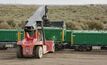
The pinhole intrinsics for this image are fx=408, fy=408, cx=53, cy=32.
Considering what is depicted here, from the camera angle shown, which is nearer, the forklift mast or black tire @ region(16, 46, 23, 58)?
the forklift mast

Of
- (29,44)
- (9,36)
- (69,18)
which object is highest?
(29,44)

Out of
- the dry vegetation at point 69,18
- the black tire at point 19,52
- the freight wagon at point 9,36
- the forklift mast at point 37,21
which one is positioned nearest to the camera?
the forklift mast at point 37,21

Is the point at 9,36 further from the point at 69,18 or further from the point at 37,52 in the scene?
the point at 69,18

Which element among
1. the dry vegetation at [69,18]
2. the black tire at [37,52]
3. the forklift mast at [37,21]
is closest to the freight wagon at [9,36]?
the forklift mast at [37,21]

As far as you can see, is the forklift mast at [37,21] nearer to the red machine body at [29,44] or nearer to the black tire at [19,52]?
the red machine body at [29,44]

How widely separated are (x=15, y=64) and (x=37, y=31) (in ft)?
15.7

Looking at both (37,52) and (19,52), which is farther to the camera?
(19,52)

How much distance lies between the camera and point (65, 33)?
33875 mm

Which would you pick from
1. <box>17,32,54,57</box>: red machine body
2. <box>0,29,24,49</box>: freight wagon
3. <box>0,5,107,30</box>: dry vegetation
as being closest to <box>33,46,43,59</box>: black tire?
<box>17,32,54,57</box>: red machine body

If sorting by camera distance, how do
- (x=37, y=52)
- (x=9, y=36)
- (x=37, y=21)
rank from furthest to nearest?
(x=9, y=36), (x=37, y=21), (x=37, y=52)

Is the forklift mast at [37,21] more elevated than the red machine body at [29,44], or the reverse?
the forklift mast at [37,21]

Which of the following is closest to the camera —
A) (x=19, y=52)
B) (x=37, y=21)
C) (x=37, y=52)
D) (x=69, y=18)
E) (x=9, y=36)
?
(x=37, y=52)

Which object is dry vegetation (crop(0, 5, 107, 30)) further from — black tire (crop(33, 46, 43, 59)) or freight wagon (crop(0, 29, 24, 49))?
black tire (crop(33, 46, 43, 59))

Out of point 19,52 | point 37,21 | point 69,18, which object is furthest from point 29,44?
point 69,18
